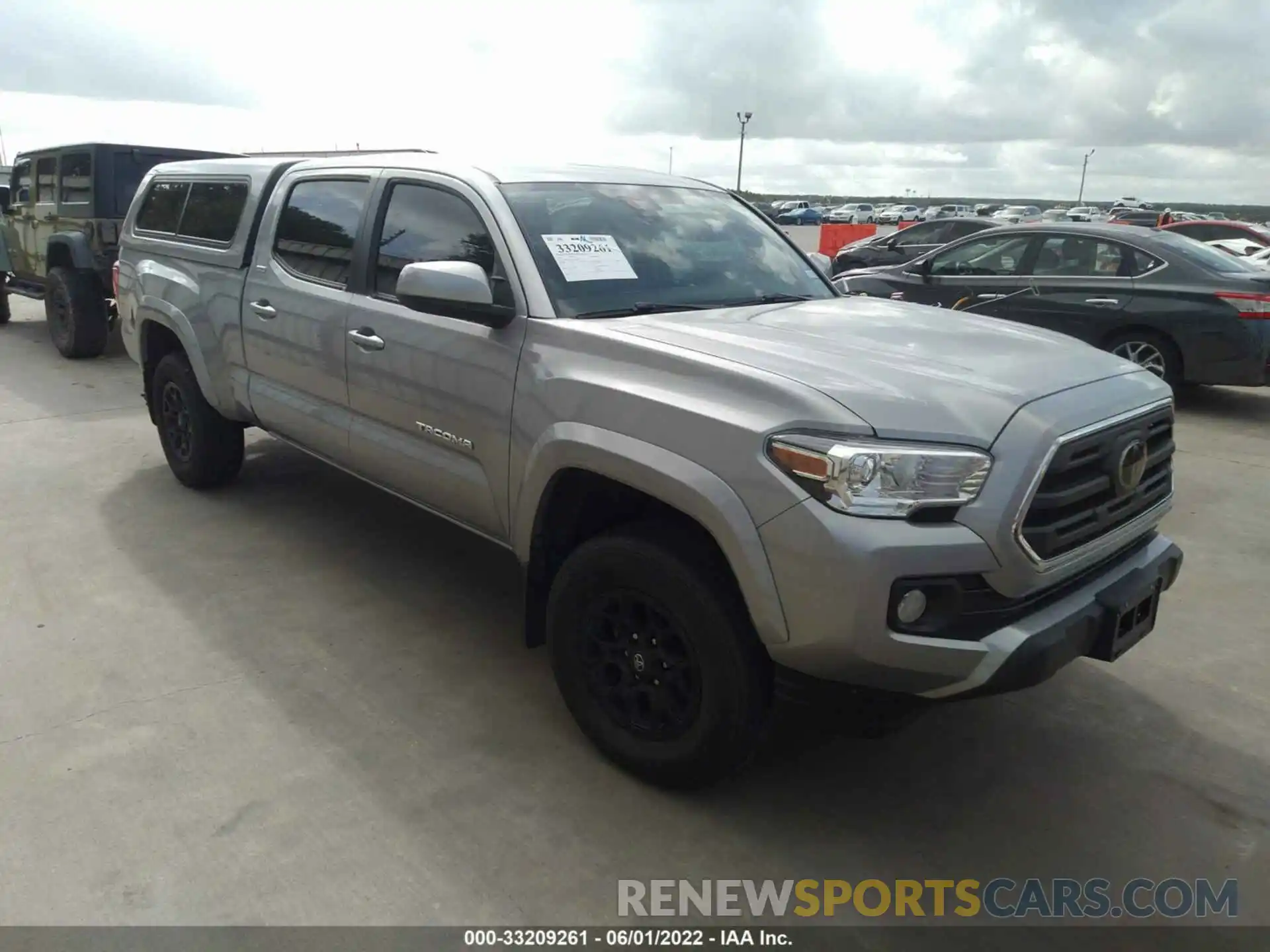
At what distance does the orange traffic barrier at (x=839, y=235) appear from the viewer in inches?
915

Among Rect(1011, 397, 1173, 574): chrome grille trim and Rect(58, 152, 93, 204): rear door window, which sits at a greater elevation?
Rect(58, 152, 93, 204): rear door window

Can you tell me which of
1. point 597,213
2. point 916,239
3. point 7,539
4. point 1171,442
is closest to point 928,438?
point 1171,442

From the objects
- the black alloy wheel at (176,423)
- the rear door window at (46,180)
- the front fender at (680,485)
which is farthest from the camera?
the rear door window at (46,180)

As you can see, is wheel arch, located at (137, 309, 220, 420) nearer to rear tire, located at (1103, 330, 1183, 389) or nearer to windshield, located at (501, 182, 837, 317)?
windshield, located at (501, 182, 837, 317)

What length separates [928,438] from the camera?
7.80ft

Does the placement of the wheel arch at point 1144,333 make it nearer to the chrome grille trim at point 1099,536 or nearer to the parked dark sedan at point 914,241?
the chrome grille trim at point 1099,536

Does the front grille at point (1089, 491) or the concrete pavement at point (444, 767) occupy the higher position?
the front grille at point (1089, 491)

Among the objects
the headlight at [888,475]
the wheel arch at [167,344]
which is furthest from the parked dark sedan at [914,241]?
the headlight at [888,475]

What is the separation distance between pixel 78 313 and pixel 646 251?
7.97 m

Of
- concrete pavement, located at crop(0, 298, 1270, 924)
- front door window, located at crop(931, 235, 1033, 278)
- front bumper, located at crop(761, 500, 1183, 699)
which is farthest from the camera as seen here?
front door window, located at crop(931, 235, 1033, 278)

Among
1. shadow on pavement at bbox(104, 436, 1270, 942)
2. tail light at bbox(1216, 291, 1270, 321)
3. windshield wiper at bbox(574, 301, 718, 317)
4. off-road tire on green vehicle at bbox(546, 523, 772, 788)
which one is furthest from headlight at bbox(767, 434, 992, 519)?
tail light at bbox(1216, 291, 1270, 321)

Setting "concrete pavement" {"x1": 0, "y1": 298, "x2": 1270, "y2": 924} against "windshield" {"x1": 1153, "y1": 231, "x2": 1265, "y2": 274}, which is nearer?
"concrete pavement" {"x1": 0, "y1": 298, "x2": 1270, "y2": 924}

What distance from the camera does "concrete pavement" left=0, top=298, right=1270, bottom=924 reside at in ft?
8.46

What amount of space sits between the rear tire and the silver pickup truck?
16.3ft
